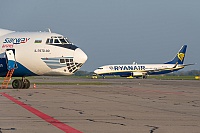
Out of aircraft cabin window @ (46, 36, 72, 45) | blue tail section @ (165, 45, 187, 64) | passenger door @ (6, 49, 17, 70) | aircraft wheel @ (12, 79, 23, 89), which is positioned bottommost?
aircraft wheel @ (12, 79, 23, 89)

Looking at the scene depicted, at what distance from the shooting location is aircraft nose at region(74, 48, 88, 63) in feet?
124

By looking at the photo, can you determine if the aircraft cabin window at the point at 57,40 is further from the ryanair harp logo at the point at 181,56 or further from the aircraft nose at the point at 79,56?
the ryanair harp logo at the point at 181,56

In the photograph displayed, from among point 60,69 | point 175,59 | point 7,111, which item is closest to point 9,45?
point 60,69

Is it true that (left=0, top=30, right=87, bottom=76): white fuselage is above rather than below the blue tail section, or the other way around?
below

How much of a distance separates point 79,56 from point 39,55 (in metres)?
3.11

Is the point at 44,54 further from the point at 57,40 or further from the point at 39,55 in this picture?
the point at 57,40

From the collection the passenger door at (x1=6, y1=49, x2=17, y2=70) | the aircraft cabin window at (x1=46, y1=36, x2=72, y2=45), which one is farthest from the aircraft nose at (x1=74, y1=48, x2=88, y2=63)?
the passenger door at (x1=6, y1=49, x2=17, y2=70)

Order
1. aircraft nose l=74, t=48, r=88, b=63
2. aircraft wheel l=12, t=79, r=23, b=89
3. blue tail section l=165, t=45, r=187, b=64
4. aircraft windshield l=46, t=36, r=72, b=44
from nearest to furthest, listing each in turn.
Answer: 1. aircraft nose l=74, t=48, r=88, b=63
2. aircraft windshield l=46, t=36, r=72, b=44
3. aircraft wheel l=12, t=79, r=23, b=89
4. blue tail section l=165, t=45, r=187, b=64

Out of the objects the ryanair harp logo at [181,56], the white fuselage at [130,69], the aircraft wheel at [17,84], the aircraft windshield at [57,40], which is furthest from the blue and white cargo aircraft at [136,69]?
the aircraft windshield at [57,40]

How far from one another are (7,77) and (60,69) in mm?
4469

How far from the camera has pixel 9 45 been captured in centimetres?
3859

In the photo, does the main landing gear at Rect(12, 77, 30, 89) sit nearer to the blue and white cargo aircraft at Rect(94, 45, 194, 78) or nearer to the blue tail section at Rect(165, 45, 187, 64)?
the blue and white cargo aircraft at Rect(94, 45, 194, 78)

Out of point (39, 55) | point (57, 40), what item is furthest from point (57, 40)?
point (39, 55)

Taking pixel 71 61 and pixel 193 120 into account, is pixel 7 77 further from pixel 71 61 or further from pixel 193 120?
pixel 193 120
